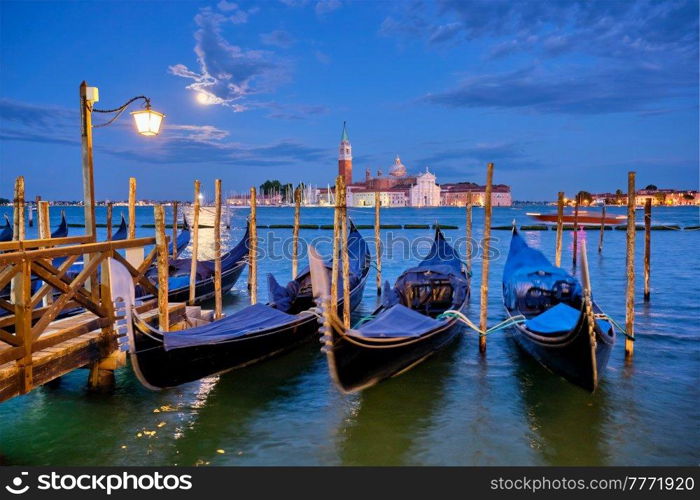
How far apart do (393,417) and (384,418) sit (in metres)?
0.08

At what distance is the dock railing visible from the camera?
313 centimetres

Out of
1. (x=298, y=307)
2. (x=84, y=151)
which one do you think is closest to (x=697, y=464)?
(x=298, y=307)

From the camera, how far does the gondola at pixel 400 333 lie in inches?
144

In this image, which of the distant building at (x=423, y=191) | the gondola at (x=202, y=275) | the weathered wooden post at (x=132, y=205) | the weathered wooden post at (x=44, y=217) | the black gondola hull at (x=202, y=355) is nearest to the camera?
the black gondola hull at (x=202, y=355)

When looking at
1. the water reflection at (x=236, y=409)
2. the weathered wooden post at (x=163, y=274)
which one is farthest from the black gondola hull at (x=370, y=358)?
the weathered wooden post at (x=163, y=274)

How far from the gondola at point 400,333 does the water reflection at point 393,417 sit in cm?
18

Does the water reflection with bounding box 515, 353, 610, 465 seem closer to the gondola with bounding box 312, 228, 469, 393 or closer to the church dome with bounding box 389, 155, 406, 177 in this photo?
the gondola with bounding box 312, 228, 469, 393

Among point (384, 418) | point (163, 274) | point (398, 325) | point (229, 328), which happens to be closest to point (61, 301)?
point (163, 274)

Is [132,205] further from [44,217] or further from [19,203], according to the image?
[19,203]

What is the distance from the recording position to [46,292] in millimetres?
3816

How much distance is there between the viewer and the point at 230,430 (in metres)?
3.69

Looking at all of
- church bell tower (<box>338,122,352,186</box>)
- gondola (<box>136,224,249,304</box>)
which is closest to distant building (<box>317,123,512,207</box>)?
church bell tower (<box>338,122,352,186</box>)

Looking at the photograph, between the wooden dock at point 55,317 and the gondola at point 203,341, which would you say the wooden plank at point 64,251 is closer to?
the wooden dock at point 55,317

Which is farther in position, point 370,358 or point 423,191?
point 423,191
